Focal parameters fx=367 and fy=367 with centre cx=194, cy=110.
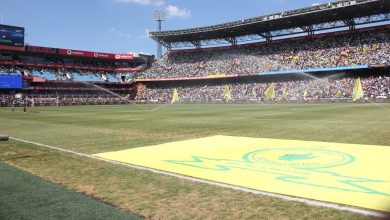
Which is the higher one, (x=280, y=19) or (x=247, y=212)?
(x=280, y=19)

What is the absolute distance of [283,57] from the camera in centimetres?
7525

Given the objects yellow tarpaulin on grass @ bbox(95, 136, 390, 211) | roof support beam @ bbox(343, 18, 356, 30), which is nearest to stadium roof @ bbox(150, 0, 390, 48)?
roof support beam @ bbox(343, 18, 356, 30)

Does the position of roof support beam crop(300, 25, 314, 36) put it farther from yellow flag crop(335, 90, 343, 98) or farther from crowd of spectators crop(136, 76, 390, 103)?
yellow flag crop(335, 90, 343, 98)

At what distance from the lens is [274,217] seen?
545cm

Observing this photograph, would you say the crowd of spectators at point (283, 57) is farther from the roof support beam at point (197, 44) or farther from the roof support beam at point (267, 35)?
the roof support beam at point (267, 35)

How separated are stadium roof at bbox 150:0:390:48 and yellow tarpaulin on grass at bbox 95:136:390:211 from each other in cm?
5536

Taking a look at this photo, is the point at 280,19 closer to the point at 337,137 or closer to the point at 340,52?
the point at 340,52

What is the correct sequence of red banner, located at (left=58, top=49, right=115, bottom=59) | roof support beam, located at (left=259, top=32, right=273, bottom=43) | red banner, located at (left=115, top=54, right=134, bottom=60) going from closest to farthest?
roof support beam, located at (left=259, top=32, right=273, bottom=43) < red banner, located at (left=58, top=49, right=115, bottom=59) < red banner, located at (left=115, top=54, right=134, bottom=60)

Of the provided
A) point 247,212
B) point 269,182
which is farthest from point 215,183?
point 247,212

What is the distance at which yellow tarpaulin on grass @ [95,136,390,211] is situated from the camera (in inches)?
269

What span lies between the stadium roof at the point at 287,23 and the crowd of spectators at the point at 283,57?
2.66 m

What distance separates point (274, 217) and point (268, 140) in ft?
28.5

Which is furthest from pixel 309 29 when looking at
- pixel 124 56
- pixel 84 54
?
pixel 84 54

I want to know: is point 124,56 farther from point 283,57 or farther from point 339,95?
point 339,95
